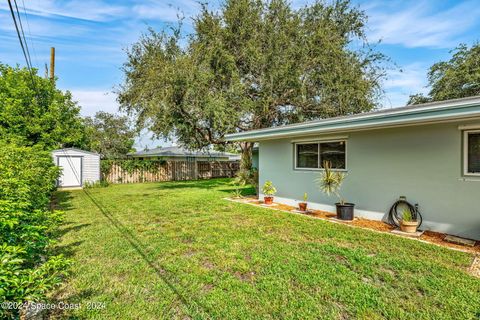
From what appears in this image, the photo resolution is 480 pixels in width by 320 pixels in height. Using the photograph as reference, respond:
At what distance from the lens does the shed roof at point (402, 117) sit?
14.8ft

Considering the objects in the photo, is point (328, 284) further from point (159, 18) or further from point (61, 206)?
point (159, 18)

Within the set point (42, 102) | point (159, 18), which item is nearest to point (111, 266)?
point (159, 18)

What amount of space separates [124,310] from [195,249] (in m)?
1.88

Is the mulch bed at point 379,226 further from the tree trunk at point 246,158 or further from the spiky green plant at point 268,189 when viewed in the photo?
the tree trunk at point 246,158

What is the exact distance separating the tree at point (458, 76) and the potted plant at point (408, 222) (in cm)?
1540

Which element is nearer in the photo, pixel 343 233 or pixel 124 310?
pixel 124 310

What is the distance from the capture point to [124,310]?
2846 mm

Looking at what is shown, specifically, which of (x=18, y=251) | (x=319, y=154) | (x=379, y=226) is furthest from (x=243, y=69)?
(x=18, y=251)

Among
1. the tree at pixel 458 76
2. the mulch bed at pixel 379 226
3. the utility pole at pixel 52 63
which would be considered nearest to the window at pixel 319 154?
the mulch bed at pixel 379 226

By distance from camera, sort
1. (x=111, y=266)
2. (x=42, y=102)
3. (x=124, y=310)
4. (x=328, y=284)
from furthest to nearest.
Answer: (x=42, y=102)
(x=111, y=266)
(x=328, y=284)
(x=124, y=310)

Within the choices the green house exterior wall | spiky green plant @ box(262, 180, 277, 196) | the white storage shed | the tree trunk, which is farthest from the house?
the white storage shed

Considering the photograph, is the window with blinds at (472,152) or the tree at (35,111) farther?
the tree at (35,111)

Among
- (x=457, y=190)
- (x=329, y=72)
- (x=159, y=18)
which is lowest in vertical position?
(x=457, y=190)

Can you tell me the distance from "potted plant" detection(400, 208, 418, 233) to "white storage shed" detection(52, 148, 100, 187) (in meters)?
15.7
